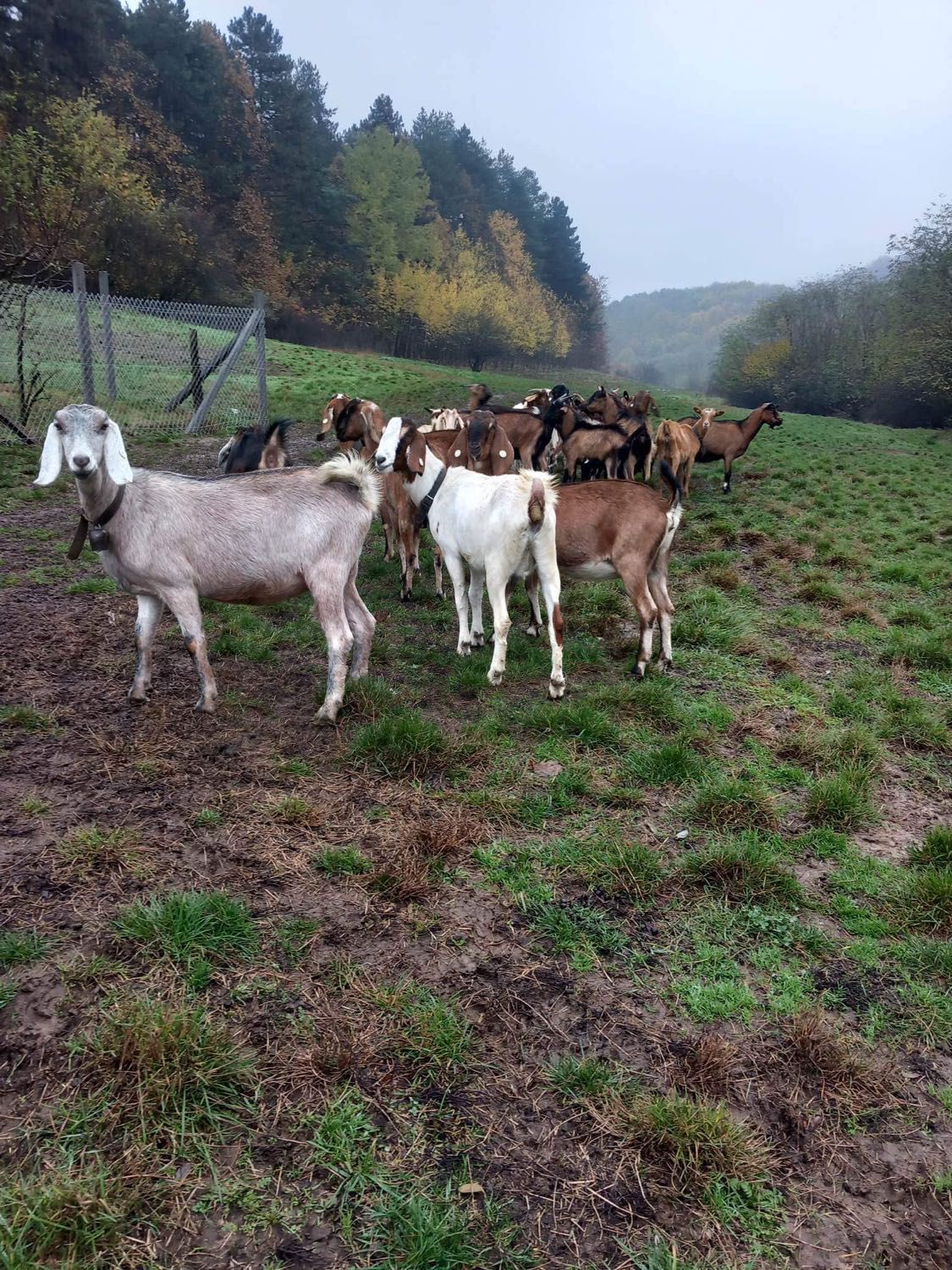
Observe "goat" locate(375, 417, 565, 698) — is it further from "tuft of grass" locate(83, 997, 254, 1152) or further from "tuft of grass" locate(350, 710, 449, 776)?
"tuft of grass" locate(83, 997, 254, 1152)

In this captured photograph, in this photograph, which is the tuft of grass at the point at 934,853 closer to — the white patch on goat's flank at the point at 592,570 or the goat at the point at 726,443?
the white patch on goat's flank at the point at 592,570

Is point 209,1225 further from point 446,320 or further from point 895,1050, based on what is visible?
point 446,320

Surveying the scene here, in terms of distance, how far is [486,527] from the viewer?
5.54 metres

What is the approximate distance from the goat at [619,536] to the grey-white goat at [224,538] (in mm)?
1693

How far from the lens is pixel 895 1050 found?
2.68 meters

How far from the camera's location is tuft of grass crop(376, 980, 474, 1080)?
2.49 metres

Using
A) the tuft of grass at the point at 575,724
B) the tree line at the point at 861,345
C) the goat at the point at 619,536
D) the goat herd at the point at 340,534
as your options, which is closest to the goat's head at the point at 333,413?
the goat herd at the point at 340,534

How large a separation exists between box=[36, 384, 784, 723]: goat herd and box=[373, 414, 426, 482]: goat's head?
0.01 metres

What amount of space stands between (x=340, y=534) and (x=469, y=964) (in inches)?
115

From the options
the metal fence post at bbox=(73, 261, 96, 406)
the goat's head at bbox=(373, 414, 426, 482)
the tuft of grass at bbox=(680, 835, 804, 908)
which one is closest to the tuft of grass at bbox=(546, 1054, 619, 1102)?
the tuft of grass at bbox=(680, 835, 804, 908)

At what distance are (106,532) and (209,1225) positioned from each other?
12.4ft

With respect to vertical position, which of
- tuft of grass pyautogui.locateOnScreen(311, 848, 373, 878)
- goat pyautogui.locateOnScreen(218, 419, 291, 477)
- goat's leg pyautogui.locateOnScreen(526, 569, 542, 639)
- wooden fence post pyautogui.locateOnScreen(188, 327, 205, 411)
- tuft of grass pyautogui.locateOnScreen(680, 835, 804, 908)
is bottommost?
tuft of grass pyautogui.locateOnScreen(311, 848, 373, 878)

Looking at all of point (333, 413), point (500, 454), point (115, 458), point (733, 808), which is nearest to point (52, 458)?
point (115, 458)

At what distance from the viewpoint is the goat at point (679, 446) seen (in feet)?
38.7
